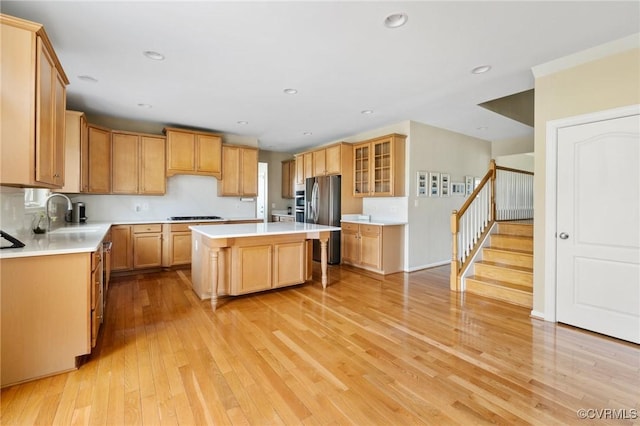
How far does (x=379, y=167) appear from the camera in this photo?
5.23 m

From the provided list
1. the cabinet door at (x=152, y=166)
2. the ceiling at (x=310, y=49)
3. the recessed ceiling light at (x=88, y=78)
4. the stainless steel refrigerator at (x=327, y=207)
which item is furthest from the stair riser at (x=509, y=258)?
the recessed ceiling light at (x=88, y=78)

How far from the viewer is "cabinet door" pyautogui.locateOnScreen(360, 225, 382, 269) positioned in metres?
4.82

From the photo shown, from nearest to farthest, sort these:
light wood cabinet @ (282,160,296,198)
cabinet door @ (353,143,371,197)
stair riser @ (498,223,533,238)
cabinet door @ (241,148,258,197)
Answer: stair riser @ (498,223,533,238) → cabinet door @ (353,143,371,197) → cabinet door @ (241,148,258,197) → light wood cabinet @ (282,160,296,198)

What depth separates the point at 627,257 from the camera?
8.45ft

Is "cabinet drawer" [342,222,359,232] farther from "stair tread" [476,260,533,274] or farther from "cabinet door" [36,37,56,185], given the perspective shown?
"cabinet door" [36,37,56,185]

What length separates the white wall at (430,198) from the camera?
198 inches

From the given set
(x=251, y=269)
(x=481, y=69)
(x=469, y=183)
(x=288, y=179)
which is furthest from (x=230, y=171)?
(x=469, y=183)

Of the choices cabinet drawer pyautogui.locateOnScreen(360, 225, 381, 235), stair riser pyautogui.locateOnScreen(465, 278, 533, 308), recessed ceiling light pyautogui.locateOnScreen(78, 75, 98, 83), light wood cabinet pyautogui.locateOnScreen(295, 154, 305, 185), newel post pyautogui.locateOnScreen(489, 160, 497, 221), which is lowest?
stair riser pyautogui.locateOnScreen(465, 278, 533, 308)

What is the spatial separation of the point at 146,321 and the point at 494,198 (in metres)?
4.97

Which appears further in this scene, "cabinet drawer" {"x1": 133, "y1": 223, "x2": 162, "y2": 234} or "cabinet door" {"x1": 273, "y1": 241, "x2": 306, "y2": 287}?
"cabinet drawer" {"x1": 133, "y1": 223, "x2": 162, "y2": 234}


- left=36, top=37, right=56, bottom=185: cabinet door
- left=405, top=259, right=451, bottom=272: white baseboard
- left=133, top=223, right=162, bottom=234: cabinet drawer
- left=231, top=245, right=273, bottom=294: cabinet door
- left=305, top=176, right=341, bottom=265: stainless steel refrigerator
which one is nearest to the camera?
left=36, top=37, right=56, bottom=185: cabinet door

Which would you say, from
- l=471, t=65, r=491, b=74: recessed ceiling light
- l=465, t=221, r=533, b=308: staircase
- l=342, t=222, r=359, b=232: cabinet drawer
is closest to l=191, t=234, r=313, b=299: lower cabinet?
l=342, t=222, r=359, b=232: cabinet drawer

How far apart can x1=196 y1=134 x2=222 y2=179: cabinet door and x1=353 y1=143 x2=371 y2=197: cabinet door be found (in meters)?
2.56

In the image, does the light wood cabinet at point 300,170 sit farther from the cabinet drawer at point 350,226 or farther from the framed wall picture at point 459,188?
the framed wall picture at point 459,188
